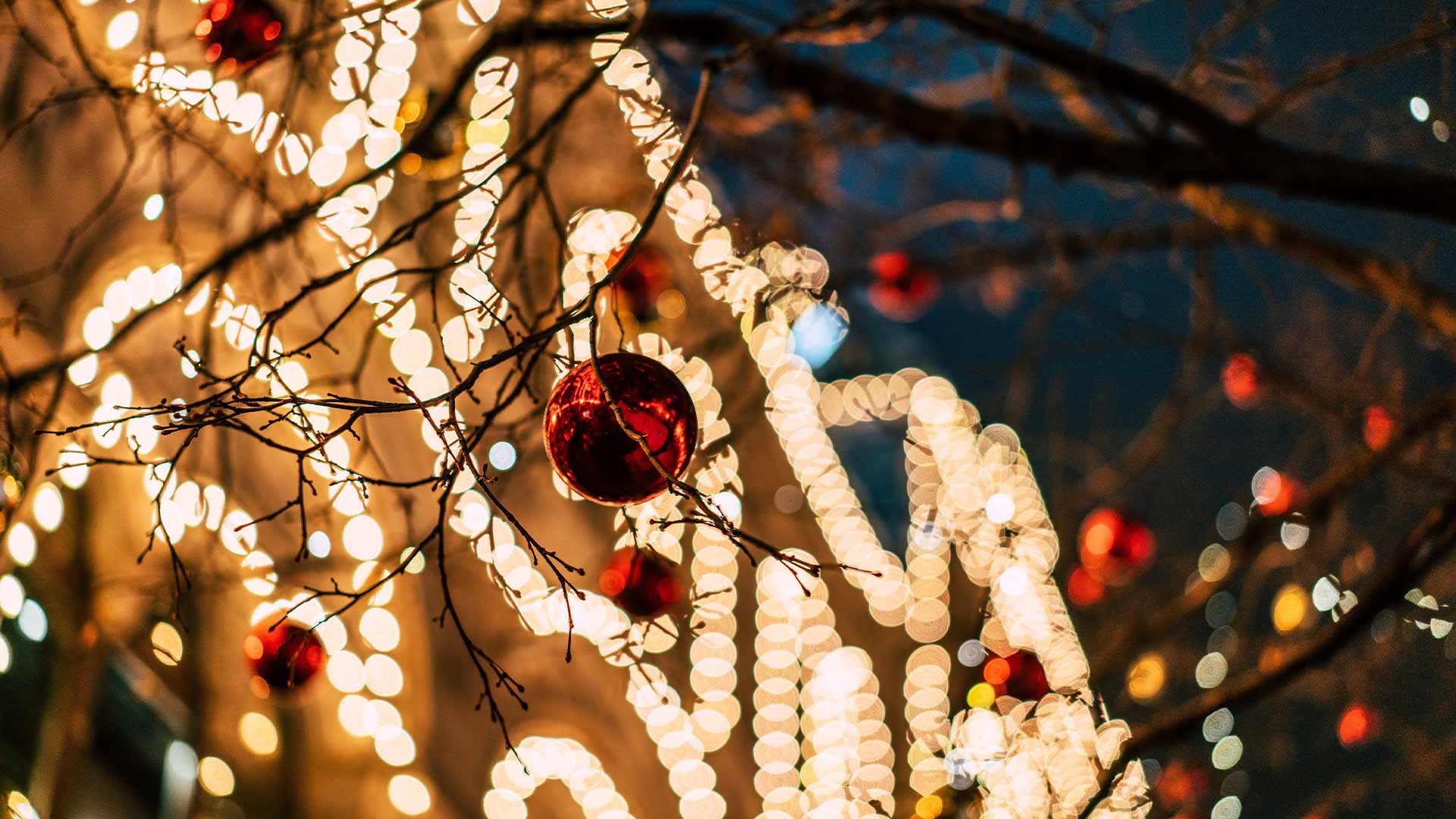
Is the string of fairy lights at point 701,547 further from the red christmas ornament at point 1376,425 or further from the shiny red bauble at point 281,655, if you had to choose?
the red christmas ornament at point 1376,425

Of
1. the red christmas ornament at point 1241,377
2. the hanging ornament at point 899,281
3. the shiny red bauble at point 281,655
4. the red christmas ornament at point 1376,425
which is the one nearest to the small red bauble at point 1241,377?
the red christmas ornament at point 1241,377

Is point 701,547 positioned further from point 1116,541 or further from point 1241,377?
point 1241,377

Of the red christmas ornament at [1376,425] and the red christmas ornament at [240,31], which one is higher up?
the red christmas ornament at [240,31]

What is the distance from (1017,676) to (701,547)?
1.30 metres

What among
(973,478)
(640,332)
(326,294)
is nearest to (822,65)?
(640,332)

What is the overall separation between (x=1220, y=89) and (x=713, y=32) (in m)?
1.58

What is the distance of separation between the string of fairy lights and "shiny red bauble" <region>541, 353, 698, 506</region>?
0.60 meters

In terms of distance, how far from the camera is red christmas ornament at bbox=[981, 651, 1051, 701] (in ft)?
7.89

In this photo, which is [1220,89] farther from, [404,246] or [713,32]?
[404,246]

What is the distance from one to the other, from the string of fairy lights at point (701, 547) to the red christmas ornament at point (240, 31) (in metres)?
0.19

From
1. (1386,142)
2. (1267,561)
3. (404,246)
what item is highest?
(404,246)

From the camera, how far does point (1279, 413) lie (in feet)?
14.0

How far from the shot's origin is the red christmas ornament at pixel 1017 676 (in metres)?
2.40

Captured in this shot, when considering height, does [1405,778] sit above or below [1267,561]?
below
